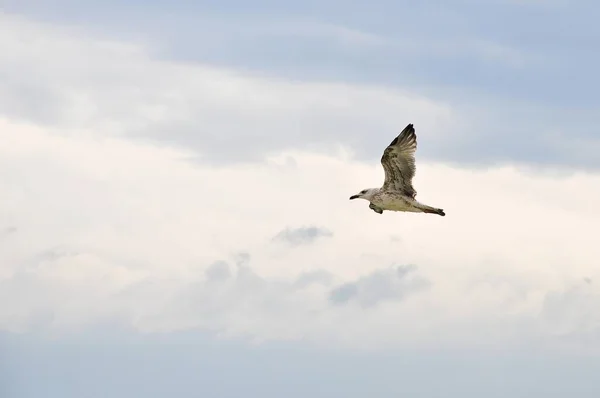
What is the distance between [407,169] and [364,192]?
14.7 feet

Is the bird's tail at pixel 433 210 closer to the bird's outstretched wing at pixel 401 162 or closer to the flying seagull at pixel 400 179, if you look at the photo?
the flying seagull at pixel 400 179

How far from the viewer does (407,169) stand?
238 feet

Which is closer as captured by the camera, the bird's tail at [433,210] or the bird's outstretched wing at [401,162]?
the bird's tail at [433,210]

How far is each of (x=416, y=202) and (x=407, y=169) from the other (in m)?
2.23

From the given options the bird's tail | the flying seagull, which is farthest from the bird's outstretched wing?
the bird's tail

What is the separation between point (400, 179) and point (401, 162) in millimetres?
1348

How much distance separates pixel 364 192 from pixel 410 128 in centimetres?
637

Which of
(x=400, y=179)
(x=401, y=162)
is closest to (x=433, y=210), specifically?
(x=400, y=179)

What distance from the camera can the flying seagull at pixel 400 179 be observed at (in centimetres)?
7175

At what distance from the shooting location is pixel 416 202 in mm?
72000

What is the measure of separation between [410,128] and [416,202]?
186 inches

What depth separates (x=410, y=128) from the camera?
235 feet

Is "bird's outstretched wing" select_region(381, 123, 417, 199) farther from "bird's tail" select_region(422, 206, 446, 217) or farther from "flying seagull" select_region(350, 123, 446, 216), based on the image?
"bird's tail" select_region(422, 206, 446, 217)

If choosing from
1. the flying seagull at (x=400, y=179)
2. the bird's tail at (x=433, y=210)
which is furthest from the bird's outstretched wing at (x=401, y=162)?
the bird's tail at (x=433, y=210)
